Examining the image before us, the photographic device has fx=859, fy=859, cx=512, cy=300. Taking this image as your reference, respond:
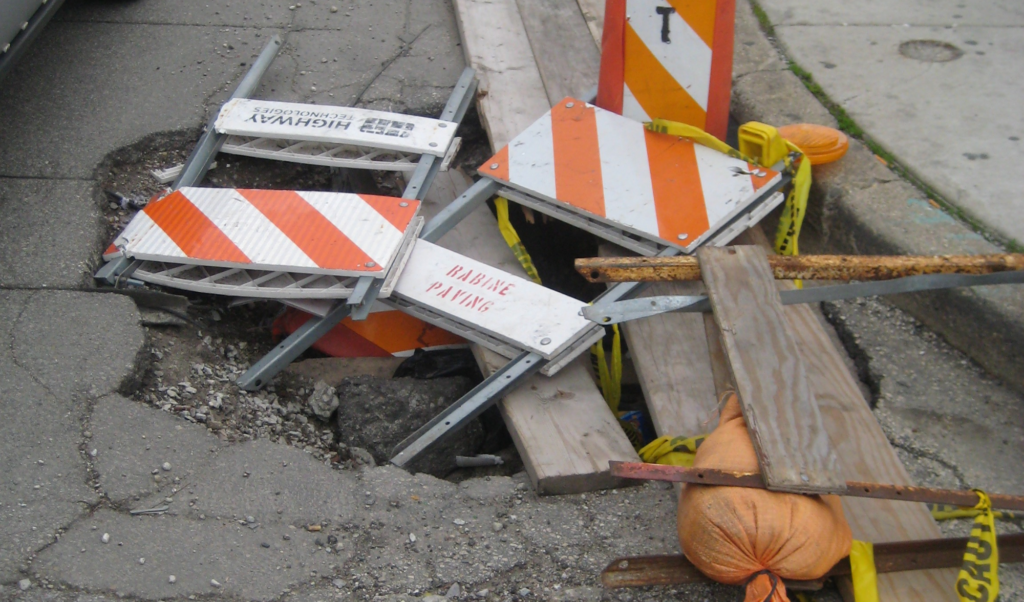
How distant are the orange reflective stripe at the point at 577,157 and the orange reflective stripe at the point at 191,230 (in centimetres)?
112

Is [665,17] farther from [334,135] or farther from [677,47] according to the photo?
[334,135]

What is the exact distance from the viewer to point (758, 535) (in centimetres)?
173

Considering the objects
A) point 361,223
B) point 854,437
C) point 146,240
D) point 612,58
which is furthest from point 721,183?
point 146,240

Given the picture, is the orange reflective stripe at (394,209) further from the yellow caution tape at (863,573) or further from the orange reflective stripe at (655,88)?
the yellow caution tape at (863,573)

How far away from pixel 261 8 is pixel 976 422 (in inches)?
148

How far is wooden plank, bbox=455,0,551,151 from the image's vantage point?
363 cm

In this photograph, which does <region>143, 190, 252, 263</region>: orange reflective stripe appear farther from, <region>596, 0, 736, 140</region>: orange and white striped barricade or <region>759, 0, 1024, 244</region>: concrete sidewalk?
<region>759, 0, 1024, 244</region>: concrete sidewalk

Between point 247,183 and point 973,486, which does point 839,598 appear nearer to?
point 973,486

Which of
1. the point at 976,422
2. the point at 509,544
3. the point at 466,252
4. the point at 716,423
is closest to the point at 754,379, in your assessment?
the point at 716,423

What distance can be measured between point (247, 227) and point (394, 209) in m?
0.50

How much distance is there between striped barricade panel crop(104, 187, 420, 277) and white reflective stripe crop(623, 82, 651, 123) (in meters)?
0.91

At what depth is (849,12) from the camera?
4.13 m

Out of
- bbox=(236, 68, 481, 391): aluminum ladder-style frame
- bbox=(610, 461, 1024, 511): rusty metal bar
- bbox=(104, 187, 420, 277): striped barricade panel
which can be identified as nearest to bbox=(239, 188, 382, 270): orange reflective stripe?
bbox=(104, 187, 420, 277): striped barricade panel

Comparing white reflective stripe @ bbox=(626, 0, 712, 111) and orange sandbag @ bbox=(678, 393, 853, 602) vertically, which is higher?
white reflective stripe @ bbox=(626, 0, 712, 111)
